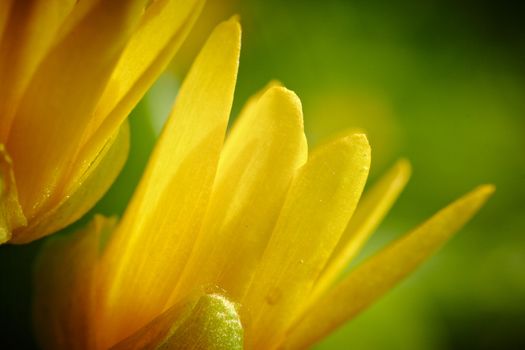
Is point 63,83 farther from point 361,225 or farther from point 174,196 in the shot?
point 361,225

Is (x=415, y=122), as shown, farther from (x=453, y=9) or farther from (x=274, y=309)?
(x=274, y=309)

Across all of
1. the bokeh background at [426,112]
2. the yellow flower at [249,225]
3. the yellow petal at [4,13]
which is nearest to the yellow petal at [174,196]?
the yellow flower at [249,225]

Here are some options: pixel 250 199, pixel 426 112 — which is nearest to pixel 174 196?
pixel 250 199

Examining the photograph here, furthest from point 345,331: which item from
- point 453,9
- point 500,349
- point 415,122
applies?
point 453,9

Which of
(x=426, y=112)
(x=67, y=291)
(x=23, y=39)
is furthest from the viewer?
(x=426, y=112)

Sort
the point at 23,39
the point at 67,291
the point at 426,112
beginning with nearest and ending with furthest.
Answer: the point at 23,39 < the point at 67,291 < the point at 426,112

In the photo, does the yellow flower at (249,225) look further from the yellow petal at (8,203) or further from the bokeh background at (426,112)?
the bokeh background at (426,112)
